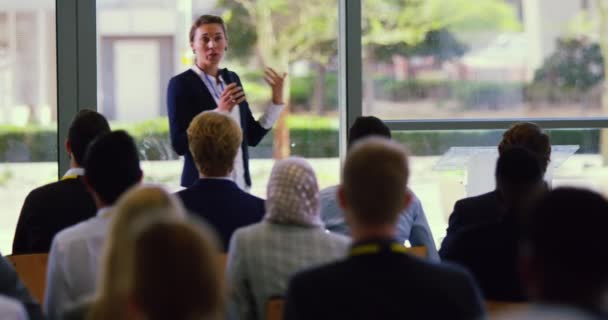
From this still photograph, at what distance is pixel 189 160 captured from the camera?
5.30 meters

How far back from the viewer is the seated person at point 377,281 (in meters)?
2.18

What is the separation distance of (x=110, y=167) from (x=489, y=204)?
158 cm

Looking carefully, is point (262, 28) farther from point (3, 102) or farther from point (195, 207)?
point (195, 207)

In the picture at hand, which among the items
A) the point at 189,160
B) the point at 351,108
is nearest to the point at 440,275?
the point at 189,160

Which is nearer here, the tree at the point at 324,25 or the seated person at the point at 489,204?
the seated person at the point at 489,204

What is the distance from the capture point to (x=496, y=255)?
10.1 feet

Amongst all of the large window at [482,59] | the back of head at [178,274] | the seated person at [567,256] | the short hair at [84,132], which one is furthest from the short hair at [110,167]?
the large window at [482,59]

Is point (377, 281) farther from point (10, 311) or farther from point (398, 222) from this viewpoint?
point (398, 222)

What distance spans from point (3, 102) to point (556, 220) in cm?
502

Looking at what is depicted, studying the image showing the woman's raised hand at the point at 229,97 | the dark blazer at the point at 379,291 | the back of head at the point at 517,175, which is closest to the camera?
the dark blazer at the point at 379,291

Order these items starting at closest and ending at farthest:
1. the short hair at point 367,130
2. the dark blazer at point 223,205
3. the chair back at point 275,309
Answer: the chair back at point 275,309
the dark blazer at point 223,205
the short hair at point 367,130

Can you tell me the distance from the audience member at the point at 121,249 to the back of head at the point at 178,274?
0.06 meters

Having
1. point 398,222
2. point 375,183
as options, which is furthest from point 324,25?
point 375,183

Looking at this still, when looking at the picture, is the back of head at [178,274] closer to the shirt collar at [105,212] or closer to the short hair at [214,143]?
the shirt collar at [105,212]
